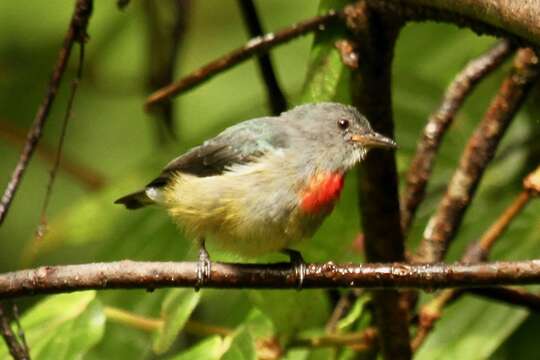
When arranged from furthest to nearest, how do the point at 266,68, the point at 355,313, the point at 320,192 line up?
the point at 266,68 → the point at 320,192 → the point at 355,313

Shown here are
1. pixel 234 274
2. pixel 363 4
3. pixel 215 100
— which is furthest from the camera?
pixel 215 100

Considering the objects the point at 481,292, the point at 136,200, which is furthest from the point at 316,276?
the point at 136,200

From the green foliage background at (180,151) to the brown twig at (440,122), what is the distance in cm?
24

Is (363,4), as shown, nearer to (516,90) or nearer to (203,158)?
(516,90)

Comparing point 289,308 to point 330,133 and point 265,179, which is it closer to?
point 265,179

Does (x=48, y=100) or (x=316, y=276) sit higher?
(x=48, y=100)

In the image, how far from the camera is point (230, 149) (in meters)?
3.92

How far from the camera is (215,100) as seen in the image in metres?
6.11

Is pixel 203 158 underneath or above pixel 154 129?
above

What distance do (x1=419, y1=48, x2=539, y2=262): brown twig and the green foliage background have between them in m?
0.24

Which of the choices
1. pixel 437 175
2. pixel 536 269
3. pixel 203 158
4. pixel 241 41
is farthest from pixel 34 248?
pixel 241 41

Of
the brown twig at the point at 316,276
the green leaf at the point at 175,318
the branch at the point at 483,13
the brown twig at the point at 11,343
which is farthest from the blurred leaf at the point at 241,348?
the branch at the point at 483,13

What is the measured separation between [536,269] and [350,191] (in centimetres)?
130

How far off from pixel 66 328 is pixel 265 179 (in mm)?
889
